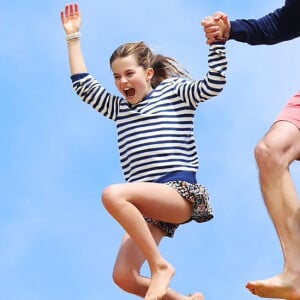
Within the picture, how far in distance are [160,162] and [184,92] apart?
645mm

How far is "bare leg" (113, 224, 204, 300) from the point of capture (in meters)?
7.30

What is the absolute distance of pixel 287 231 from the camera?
20.8 feet

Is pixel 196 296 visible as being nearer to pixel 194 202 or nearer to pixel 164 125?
pixel 194 202

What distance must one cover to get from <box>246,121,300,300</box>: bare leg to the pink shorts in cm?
5

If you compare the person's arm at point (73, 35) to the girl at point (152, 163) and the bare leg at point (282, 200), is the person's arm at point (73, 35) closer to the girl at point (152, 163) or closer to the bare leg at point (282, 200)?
the girl at point (152, 163)

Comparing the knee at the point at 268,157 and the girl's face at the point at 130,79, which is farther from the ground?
the girl's face at the point at 130,79

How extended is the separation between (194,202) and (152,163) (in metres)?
0.46

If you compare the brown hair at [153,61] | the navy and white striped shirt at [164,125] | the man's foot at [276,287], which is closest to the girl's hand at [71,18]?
the brown hair at [153,61]

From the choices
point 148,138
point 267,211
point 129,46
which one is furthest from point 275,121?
point 129,46

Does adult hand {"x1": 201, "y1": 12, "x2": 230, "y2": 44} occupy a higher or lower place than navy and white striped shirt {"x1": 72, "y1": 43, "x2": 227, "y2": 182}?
higher

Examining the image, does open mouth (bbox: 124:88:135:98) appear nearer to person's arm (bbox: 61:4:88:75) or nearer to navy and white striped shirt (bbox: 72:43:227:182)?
navy and white striped shirt (bbox: 72:43:227:182)

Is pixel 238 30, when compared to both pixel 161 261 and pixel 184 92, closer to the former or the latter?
pixel 184 92

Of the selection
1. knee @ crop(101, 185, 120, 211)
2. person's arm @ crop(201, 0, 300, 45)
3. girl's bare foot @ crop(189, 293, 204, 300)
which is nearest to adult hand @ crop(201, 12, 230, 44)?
person's arm @ crop(201, 0, 300, 45)

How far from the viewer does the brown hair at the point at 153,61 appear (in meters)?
7.86
